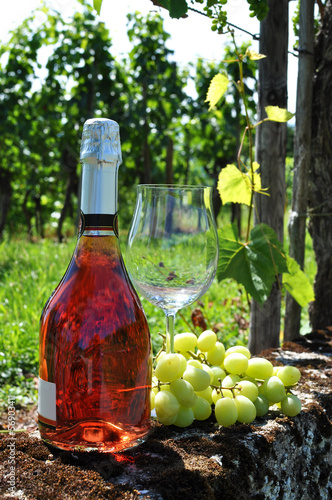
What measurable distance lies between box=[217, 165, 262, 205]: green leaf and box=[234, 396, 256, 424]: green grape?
28.6 inches

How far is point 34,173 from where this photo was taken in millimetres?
11562

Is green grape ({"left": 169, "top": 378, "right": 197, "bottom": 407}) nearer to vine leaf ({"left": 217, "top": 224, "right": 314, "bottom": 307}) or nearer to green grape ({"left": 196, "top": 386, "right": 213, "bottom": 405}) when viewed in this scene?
green grape ({"left": 196, "top": 386, "right": 213, "bottom": 405})

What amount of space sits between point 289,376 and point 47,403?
1.65ft

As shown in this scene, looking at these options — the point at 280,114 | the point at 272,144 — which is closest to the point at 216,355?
the point at 280,114

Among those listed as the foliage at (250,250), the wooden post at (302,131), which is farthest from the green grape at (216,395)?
the wooden post at (302,131)

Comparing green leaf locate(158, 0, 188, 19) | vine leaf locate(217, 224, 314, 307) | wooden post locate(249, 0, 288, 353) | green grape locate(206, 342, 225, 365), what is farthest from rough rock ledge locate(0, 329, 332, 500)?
green leaf locate(158, 0, 188, 19)

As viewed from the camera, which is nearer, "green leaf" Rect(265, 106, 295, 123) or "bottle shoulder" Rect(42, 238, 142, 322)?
"bottle shoulder" Rect(42, 238, 142, 322)

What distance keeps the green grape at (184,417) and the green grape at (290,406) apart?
0.20 metres

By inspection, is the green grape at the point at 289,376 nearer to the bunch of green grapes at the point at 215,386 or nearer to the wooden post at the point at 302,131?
the bunch of green grapes at the point at 215,386

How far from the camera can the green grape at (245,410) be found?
3.04ft

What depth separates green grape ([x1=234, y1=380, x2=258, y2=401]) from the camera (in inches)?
37.2

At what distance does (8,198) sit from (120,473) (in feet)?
36.6

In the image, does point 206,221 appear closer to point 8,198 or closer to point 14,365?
point 14,365

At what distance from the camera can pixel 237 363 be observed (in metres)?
1.01
